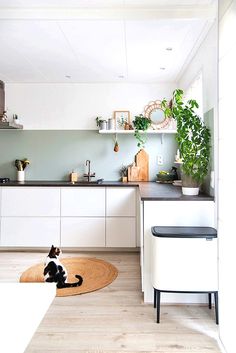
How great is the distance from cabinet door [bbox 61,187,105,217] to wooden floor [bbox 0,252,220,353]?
1.20m

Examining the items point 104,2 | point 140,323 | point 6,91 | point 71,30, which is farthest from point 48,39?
point 140,323

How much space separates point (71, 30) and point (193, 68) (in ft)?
4.96

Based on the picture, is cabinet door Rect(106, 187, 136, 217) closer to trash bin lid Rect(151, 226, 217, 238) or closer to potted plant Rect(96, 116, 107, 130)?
potted plant Rect(96, 116, 107, 130)

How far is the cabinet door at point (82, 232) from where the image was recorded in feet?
12.0

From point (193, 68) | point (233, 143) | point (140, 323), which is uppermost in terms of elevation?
point (193, 68)

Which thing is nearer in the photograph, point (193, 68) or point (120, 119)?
point (193, 68)

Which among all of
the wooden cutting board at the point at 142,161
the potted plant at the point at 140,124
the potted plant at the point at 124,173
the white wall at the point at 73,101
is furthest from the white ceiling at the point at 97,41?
the potted plant at the point at 124,173

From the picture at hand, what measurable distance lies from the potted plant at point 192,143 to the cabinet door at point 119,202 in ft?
3.91

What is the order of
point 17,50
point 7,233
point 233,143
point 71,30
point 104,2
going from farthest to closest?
1. point 7,233
2. point 17,50
3. point 71,30
4. point 104,2
5. point 233,143

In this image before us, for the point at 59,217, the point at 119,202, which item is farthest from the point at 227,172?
the point at 59,217

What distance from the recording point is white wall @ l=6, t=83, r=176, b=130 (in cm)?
422

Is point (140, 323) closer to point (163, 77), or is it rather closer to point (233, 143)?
point (233, 143)

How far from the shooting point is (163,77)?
393cm

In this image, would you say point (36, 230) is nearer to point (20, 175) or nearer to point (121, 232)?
point (20, 175)
